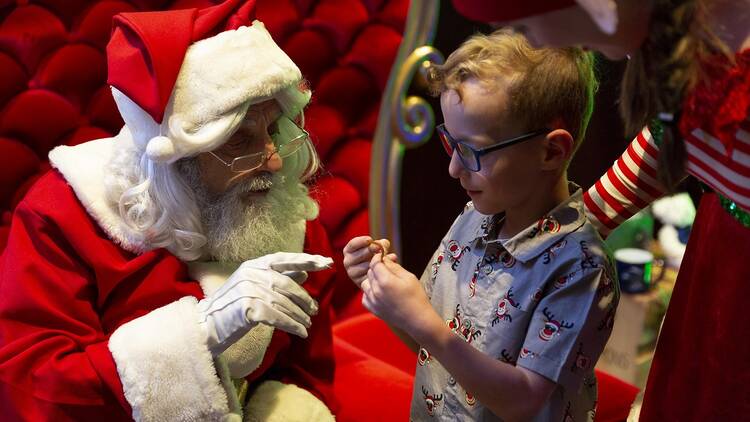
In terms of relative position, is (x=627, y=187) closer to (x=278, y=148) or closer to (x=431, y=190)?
(x=278, y=148)

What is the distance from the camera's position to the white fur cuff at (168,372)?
1.33 meters

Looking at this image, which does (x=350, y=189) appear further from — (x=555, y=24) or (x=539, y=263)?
(x=555, y=24)

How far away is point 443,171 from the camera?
2.19 meters

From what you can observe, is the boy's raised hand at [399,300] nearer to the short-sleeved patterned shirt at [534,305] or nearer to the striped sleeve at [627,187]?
the short-sleeved patterned shirt at [534,305]

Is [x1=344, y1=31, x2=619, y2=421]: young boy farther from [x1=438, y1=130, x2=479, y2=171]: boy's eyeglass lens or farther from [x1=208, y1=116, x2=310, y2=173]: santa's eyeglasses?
[x1=208, y1=116, x2=310, y2=173]: santa's eyeglasses

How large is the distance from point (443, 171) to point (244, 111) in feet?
2.93

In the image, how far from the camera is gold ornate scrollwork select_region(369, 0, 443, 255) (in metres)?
2.09

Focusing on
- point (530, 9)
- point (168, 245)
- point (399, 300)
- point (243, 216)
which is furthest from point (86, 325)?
point (530, 9)

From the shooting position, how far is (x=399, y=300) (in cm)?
115

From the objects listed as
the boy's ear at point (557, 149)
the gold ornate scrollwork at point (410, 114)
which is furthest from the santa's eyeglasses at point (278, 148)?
the gold ornate scrollwork at point (410, 114)

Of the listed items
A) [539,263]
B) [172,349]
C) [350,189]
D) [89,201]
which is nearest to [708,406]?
[539,263]

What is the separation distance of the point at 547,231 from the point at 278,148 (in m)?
0.52

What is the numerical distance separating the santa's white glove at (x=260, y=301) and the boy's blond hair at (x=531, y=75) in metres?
0.40

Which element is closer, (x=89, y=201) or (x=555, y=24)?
(x=555, y=24)
